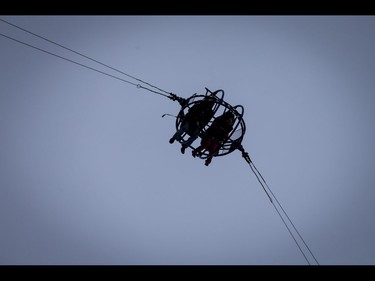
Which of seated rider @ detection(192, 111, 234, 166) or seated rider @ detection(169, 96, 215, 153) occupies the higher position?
seated rider @ detection(169, 96, 215, 153)

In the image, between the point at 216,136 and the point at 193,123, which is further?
the point at 216,136

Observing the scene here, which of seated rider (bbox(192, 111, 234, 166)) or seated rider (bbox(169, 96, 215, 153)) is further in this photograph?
seated rider (bbox(192, 111, 234, 166))

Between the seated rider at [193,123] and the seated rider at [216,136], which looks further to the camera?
the seated rider at [216,136]

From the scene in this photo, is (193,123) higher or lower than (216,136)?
higher

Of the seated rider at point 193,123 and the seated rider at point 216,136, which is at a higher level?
the seated rider at point 193,123
